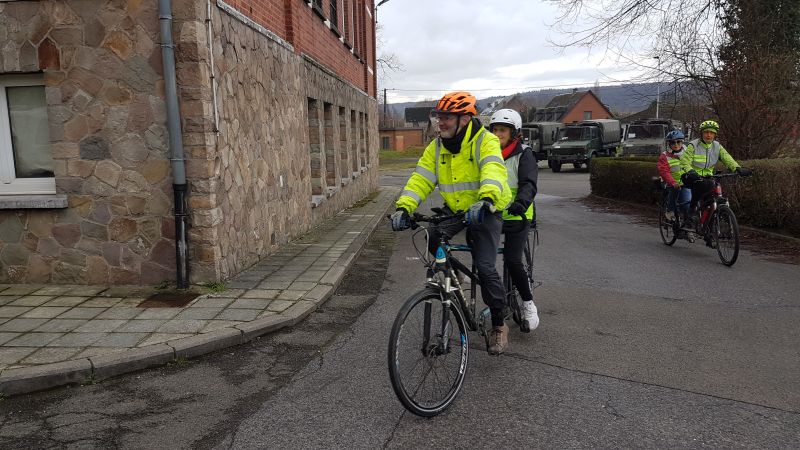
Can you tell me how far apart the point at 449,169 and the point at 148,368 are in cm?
264

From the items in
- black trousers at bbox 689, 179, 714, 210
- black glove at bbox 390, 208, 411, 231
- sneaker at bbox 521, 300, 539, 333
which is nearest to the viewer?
black glove at bbox 390, 208, 411, 231

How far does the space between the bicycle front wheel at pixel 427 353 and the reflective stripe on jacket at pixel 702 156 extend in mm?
6157

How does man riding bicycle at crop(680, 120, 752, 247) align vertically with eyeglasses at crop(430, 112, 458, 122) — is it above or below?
below

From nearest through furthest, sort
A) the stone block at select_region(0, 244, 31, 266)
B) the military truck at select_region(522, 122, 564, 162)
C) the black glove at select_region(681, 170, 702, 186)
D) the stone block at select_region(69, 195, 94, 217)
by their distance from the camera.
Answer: the stone block at select_region(69, 195, 94, 217)
the stone block at select_region(0, 244, 31, 266)
the black glove at select_region(681, 170, 702, 186)
the military truck at select_region(522, 122, 564, 162)

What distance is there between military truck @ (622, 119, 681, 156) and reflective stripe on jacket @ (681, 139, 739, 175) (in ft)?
75.1

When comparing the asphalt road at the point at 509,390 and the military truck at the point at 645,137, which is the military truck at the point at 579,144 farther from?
the asphalt road at the point at 509,390

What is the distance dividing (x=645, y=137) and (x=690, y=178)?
2453 centimetres

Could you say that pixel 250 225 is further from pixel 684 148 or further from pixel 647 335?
pixel 684 148

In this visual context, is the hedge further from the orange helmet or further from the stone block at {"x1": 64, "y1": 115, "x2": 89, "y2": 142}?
the stone block at {"x1": 64, "y1": 115, "x2": 89, "y2": 142}

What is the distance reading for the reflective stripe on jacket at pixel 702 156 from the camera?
329 inches

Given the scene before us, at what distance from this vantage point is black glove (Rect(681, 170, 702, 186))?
812 cm

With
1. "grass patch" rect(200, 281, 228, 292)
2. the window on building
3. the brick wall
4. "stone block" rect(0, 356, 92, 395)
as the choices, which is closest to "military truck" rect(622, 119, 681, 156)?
the brick wall

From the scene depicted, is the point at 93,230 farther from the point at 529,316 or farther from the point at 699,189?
the point at 699,189

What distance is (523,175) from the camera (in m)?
4.56
